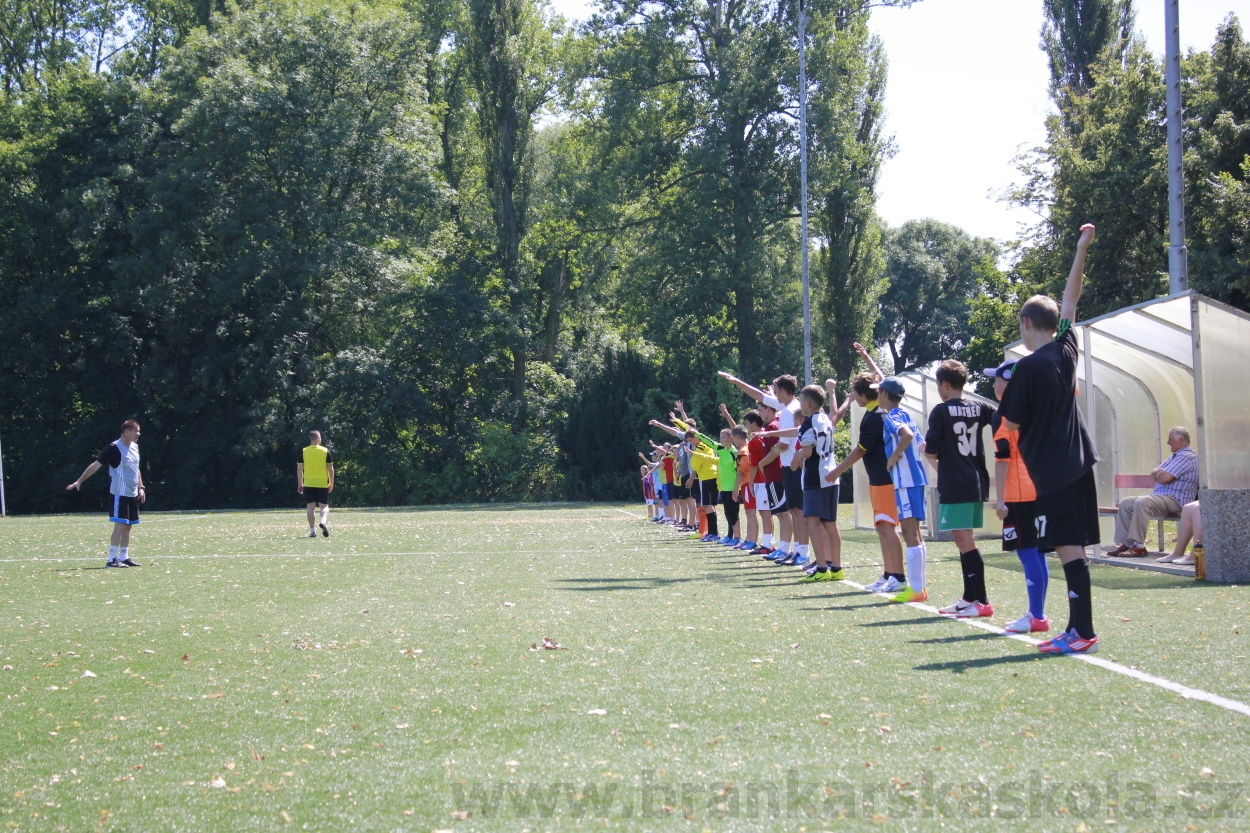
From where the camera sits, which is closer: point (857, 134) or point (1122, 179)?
point (1122, 179)

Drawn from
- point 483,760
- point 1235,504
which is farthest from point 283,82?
point 483,760

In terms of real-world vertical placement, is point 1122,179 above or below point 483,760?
above

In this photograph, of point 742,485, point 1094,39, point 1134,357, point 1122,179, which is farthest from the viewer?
point 1094,39

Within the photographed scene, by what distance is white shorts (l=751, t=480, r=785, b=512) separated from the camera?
561 inches

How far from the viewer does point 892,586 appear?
1052 centimetres

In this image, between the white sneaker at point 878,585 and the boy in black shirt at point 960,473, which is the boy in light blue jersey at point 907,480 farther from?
the boy in black shirt at point 960,473

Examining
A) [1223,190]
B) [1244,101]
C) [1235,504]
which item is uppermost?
[1244,101]

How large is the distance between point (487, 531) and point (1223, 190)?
1685cm

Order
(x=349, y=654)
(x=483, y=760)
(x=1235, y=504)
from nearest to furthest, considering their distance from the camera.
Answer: (x=483, y=760), (x=349, y=654), (x=1235, y=504)

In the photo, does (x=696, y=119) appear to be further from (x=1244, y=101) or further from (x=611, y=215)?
(x=1244, y=101)

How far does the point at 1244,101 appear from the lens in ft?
88.1

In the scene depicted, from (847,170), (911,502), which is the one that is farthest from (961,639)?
(847,170)

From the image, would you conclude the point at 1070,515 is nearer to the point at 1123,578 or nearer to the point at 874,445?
the point at 874,445

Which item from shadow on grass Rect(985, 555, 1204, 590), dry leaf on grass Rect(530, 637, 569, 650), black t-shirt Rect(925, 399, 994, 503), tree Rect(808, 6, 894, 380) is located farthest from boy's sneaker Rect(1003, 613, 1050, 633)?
tree Rect(808, 6, 894, 380)
